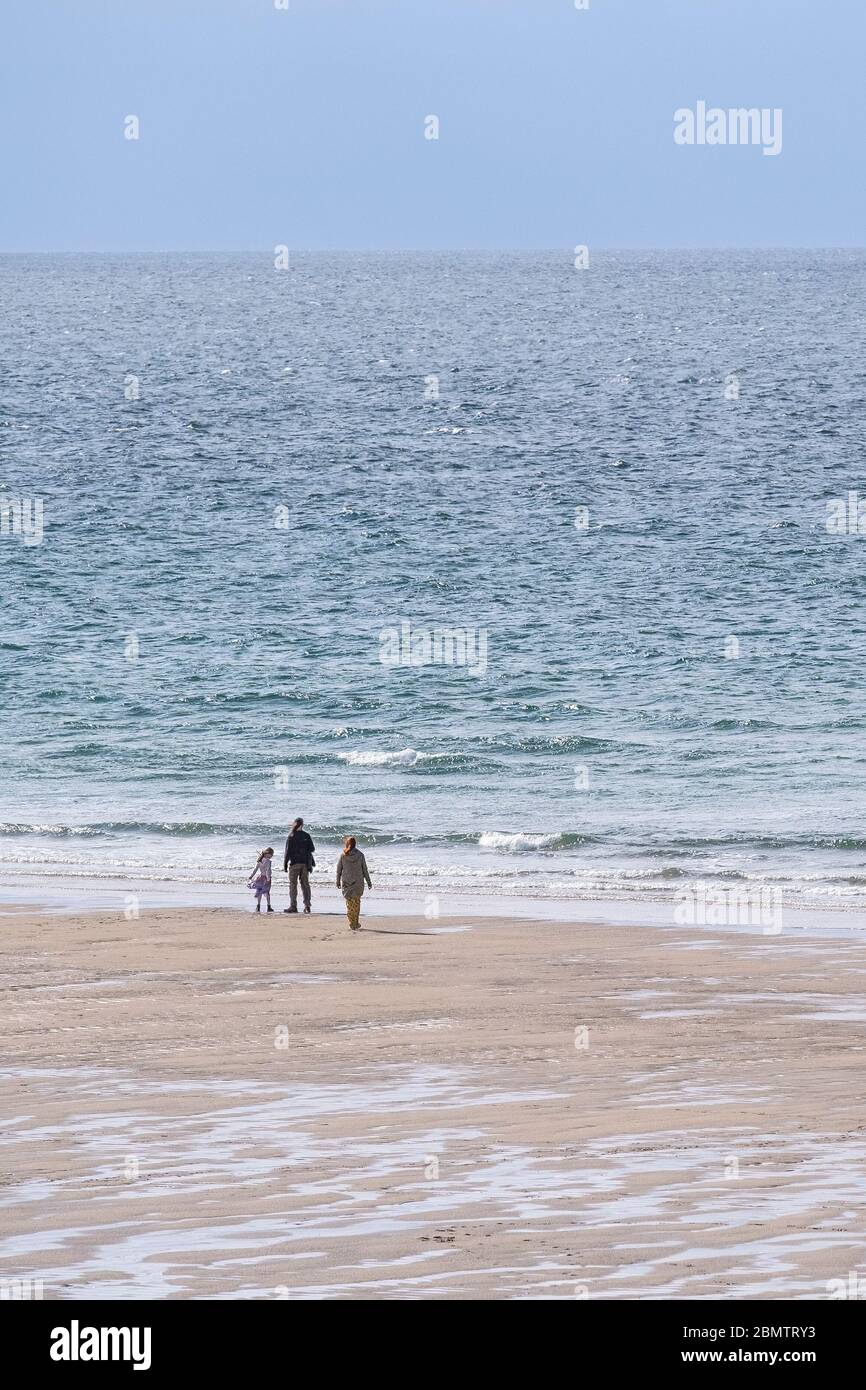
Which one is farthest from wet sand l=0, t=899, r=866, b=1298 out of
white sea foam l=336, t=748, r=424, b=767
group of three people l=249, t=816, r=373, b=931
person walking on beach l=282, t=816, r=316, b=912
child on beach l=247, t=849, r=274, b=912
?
white sea foam l=336, t=748, r=424, b=767

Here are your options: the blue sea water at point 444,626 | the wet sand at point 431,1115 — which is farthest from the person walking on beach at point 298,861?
the blue sea water at point 444,626

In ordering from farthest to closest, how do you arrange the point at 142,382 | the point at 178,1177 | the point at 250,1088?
the point at 142,382, the point at 250,1088, the point at 178,1177

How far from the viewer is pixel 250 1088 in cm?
1586

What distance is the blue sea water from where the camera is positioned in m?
33.8

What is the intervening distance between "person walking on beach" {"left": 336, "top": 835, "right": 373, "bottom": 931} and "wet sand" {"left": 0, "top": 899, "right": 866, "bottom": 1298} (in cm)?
50

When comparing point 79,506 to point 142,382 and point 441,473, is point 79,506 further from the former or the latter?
point 142,382

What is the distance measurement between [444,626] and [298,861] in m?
26.3

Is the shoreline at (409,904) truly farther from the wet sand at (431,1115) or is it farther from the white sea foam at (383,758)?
the white sea foam at (383,758)

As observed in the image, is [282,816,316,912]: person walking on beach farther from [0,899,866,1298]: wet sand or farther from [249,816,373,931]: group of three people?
[0,899,866,1298]: wet sand

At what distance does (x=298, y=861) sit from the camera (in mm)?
26891

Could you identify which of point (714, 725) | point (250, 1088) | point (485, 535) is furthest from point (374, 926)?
point (485, 535)

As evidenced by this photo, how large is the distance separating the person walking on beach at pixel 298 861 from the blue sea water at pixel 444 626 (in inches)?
120

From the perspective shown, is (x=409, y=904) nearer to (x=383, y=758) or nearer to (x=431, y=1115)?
(x=383, y=758)
